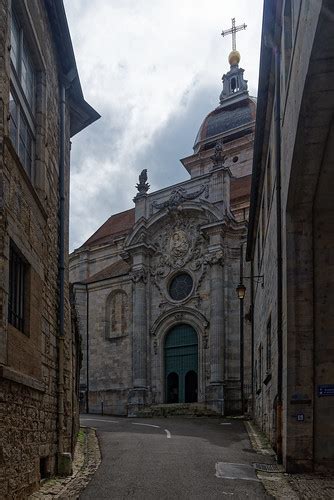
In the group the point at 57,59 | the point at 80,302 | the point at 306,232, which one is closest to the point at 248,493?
the point at 306,232

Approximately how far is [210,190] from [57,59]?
22021 mm

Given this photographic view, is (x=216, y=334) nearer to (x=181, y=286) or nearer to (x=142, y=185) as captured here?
(x=181, y=286)

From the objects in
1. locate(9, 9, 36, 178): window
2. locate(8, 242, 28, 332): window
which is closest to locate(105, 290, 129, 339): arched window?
locate(9, 9, 36, 178): window

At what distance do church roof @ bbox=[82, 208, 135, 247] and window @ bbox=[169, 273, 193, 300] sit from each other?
9.79m

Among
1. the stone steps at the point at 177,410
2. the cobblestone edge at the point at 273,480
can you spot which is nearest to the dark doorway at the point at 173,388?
the stone steps at the point at 177,410

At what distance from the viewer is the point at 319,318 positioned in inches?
464

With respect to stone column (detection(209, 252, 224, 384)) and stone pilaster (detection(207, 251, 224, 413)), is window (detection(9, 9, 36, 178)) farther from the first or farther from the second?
stone column (detection(209, 252, 224, 384))

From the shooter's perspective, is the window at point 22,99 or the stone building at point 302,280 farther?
the stone building at point 302,280

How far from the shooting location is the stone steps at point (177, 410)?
2980 centimetres

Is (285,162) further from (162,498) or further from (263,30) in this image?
(162,498)

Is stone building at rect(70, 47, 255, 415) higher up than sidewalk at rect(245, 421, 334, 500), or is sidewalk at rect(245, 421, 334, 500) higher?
stone building at rect(70, 47, 255, 415)

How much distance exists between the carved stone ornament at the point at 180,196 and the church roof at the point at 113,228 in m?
9.52

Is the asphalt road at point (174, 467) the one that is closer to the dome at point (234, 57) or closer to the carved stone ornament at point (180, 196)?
the carved stone ornament at point (180, 196)

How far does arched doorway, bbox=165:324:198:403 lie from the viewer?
33522mm
